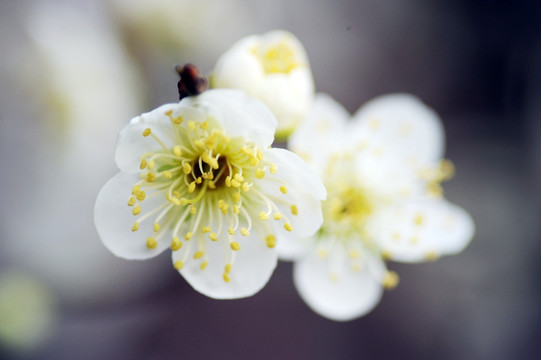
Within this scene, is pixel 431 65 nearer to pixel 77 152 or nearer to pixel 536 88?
pixel 536 88

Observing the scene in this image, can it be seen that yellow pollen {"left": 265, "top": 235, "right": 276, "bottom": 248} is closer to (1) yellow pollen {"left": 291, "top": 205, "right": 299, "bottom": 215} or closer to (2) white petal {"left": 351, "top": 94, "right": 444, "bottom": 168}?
(1) yellow pollen {"left": 291, "top": 205, "right": 299, "bottom": 215}

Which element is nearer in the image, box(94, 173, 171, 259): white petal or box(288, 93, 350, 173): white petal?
box(94, 173, 171, 259): white petal

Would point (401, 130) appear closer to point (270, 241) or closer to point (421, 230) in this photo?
point (421, 230)

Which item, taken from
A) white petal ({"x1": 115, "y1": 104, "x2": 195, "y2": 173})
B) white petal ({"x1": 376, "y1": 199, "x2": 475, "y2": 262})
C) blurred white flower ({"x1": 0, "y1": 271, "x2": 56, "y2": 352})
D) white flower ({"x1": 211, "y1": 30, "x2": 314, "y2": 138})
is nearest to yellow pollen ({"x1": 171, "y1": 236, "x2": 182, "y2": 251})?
white petal ({"x1": 115, "y1": 104, "x2": 195, "y2": 173})

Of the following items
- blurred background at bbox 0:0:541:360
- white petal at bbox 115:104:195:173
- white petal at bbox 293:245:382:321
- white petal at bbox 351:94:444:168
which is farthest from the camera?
blurred background at bbox 0:0:541:360

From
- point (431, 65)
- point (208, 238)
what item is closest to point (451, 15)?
point (431, 65)

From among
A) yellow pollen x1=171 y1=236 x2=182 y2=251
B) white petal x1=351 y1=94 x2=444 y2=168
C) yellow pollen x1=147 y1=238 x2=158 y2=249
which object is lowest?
white petal x1=351 y1=94 x2=444 y2=168

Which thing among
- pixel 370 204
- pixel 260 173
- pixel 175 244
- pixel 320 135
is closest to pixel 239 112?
pixel 260 173
